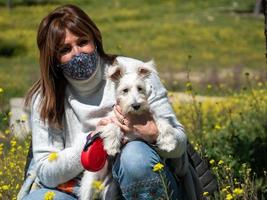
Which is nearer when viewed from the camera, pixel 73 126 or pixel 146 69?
pixel 146 69

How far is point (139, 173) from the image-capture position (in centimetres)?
397

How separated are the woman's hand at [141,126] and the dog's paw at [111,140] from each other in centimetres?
7

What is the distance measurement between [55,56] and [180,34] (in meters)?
25.4

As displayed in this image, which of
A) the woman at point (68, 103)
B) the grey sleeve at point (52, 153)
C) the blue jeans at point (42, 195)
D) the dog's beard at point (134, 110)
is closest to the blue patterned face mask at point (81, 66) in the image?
the woman at point (68, 103)

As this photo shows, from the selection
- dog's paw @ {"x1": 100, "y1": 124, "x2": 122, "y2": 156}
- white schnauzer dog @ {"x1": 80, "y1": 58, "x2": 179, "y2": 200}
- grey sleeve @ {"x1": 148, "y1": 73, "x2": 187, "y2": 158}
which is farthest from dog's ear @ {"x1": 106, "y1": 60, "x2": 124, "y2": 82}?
dog's paw @ {"x1": 100, "y1": 124, "x2": 122, "y2": 156}

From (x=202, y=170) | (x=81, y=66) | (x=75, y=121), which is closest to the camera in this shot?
(x=81, y=66)

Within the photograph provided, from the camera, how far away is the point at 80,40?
440cm

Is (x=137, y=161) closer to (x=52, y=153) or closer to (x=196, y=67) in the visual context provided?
(x=52, y=153)

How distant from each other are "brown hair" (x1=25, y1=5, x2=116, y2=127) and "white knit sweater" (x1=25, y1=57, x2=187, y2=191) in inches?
2.6

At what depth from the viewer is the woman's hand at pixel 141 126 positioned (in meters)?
4.09

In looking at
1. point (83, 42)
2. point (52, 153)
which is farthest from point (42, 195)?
point (83, 42)

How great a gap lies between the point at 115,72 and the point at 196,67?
52.2 ft

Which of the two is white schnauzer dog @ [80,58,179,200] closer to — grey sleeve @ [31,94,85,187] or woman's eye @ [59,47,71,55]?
grey sleeve @ [31,94,85,187]

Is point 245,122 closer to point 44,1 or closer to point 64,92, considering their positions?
point 64,92
